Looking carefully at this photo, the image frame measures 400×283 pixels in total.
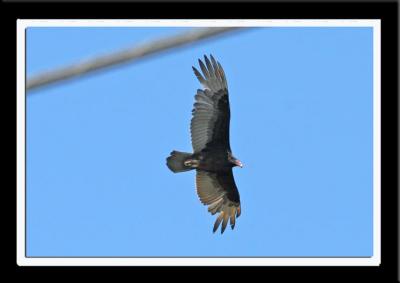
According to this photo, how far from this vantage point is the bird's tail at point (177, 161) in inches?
278

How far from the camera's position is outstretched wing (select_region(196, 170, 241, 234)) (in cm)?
785

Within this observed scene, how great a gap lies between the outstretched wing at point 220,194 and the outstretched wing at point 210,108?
2.21 ft

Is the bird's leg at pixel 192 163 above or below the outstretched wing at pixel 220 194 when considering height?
above

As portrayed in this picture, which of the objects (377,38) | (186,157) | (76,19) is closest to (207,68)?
(186,157)

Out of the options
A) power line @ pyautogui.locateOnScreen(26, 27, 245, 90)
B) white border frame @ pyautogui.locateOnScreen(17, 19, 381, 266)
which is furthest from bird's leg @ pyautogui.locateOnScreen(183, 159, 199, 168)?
power line @ pyautogui.locateOnScreen(26, 27, 245, 90)

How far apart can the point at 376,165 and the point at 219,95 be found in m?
3.02

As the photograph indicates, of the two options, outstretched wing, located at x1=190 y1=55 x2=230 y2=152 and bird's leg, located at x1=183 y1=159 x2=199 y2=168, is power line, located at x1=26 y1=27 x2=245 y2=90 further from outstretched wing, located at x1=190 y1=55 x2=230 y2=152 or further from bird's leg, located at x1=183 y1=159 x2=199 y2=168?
bird's leg, located at x1=183 y1=159 x2=199 y2=168

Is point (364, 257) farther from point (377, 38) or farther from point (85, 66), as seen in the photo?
point (85, 66)

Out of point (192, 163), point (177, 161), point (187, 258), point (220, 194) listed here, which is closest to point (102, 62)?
point (187, 258)

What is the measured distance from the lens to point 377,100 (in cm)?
444

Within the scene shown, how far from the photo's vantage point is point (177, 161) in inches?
279

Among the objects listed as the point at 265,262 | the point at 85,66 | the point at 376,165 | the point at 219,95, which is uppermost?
the point at 219,95

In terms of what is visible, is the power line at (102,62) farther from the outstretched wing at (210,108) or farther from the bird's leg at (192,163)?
the bird's leg at (192,163)

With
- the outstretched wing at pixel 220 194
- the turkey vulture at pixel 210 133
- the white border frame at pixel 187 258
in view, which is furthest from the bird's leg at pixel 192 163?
the white border frame at pixel 187 258
